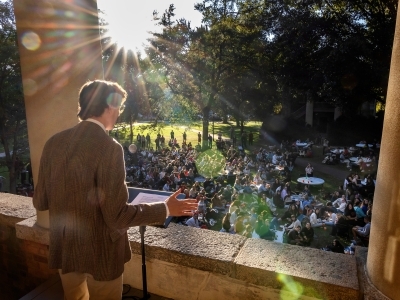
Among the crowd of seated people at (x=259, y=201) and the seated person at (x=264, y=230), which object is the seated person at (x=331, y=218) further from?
the seated person at (x=264, y=230)

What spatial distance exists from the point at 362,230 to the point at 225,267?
875 centimetres

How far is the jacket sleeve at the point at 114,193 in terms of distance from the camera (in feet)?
5.70

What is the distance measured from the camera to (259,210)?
12.1 meters

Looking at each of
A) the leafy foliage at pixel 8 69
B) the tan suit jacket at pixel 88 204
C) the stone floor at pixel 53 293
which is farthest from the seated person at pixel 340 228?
the leafy foliage at pixel 8 69

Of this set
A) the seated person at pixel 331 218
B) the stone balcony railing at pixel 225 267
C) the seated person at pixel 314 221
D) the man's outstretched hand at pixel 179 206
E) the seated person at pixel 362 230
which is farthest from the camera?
the seated person at pixel 314 221

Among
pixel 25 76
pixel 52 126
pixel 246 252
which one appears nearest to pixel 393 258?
pixel 246 252

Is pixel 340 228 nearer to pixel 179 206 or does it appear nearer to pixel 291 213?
pixel 291 213

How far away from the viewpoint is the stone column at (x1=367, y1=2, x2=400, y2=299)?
1.78 m

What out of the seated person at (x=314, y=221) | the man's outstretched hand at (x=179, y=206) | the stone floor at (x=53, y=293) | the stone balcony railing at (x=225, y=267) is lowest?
the seated person at (x=314, y=221)

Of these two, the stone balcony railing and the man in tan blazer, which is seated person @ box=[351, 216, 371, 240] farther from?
the man in tan blazer

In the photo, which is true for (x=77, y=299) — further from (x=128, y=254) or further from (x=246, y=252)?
(x=246, y=252)

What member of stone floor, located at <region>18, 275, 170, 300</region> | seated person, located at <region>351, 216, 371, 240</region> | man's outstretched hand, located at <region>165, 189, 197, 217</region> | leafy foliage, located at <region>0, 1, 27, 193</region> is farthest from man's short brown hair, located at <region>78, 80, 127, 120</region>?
leafy foliage, located at <region>0, 1, 27, 193</region>

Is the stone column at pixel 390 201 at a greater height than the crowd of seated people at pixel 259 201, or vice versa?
the stone column at pixel 390 201

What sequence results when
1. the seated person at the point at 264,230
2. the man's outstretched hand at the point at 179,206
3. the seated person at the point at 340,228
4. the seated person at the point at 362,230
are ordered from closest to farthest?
the man's outstretched hand at the point at 179,206, the seated person at the point at 362,230, the seated person at the point at 264,230, the seated person at the point at 340,228
